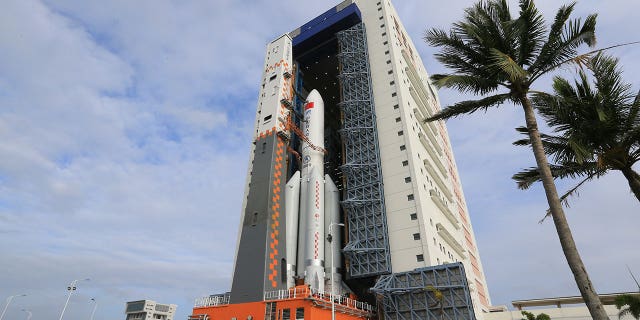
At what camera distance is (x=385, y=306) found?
3378 centimetres

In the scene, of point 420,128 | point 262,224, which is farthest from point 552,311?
point 262,224

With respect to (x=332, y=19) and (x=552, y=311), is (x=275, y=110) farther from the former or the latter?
(x=552, y=311)

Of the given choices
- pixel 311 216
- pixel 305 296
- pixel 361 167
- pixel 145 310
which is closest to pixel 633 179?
pixel 305 296

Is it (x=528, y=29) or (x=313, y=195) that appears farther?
(x=313, y=195)

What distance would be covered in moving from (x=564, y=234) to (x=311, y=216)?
92.2ft

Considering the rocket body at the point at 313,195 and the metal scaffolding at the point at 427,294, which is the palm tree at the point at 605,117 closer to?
the metal scaffolding at the point at 427,294

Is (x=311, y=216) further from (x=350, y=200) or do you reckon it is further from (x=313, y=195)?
(x=350, y=200)

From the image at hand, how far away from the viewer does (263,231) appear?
114 ft

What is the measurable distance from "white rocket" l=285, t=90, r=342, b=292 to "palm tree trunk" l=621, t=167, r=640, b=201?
23.7 meters

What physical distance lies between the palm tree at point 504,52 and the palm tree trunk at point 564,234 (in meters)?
0.04

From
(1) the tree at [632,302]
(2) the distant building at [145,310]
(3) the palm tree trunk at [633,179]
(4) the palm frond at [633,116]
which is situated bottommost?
(1) the tree at [632,302]

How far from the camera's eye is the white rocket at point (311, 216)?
36.4m

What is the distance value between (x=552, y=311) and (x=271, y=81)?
130 ft

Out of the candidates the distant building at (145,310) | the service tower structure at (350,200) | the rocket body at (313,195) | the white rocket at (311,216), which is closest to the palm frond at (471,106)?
the service tower structure at (350,200)
